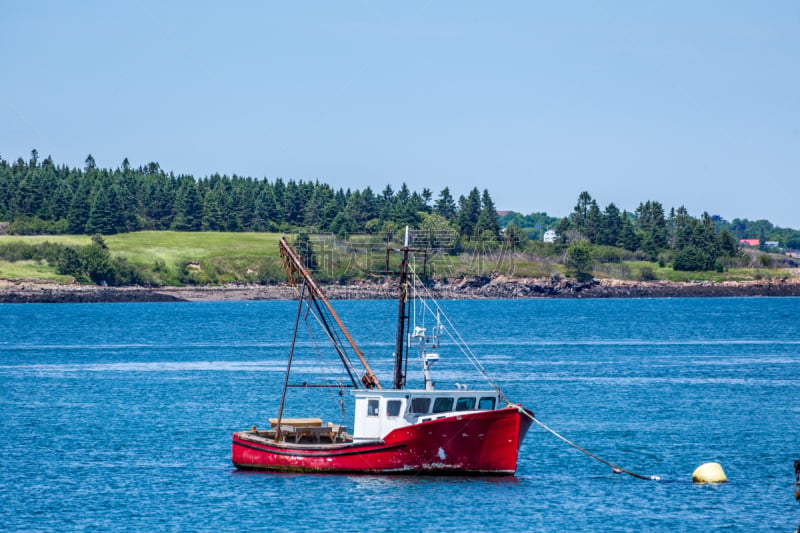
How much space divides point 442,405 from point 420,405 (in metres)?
0.98

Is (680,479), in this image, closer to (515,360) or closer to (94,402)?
(94,402)

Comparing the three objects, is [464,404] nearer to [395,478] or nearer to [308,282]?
[395,478]

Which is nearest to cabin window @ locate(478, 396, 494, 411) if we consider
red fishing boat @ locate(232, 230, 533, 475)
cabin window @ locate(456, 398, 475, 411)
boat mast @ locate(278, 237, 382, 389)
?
red fishing boat @ locate(232, 230, 533, 475)

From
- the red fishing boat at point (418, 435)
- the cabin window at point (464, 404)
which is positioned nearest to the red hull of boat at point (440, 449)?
the red fishing boat at point (418, 435)

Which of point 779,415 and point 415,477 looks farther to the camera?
point 779,415

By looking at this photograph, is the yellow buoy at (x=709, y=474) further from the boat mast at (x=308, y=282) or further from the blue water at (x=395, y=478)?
the boat mast at (x=308, y=282)

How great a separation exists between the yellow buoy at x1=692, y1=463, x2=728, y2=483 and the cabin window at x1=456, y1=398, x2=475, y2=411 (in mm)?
10710

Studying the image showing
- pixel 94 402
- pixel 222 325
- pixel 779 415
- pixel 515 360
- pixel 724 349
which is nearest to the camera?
pixel 779 415

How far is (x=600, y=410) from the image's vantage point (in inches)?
3066

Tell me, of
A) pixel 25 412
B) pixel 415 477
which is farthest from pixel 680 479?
pixel 25 412

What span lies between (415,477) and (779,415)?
33366 mm

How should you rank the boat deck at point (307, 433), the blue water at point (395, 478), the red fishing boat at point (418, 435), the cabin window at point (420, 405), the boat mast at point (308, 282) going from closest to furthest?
the blue water at point (395, 478) < the red fishing boat at point (418, 435) < the cabin window at point (420, 405) < the boat deck at point (307, 433) < the boat mast at point (308, 282)

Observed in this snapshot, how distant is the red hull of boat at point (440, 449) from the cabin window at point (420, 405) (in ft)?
4.85

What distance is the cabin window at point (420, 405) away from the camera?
170 feet
